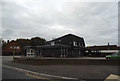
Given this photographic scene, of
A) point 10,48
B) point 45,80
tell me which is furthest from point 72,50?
point 10,48

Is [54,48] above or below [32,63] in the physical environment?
above

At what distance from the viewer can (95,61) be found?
660 inches

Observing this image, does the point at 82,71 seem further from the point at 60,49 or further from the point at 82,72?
the point at 60,49

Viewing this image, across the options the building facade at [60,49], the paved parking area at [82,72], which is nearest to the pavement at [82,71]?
the paved parking area at [82,72]

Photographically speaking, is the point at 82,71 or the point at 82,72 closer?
the point at 82,72

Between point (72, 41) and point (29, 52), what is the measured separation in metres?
13.5

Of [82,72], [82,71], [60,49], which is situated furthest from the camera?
[60,49]

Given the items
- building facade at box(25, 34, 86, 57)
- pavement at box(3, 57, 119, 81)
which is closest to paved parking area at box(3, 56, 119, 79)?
pavement at box(3, 57, 119, 81)

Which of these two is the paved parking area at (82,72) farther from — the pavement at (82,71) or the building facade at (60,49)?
the building facade at (60,49)

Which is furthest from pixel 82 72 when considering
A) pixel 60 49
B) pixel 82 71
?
pixel 60 49

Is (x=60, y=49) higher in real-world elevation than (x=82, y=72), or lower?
higher

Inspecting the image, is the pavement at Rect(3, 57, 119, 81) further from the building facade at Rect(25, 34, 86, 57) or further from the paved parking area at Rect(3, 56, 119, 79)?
the building facade at Rect(25, 34, 86, 57)

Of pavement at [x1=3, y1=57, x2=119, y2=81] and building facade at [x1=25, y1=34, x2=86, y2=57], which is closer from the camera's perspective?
pavement at [x1=3, y1=57, x2=119, y2=81]

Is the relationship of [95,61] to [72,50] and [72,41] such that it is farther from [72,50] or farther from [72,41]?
[72,41]
